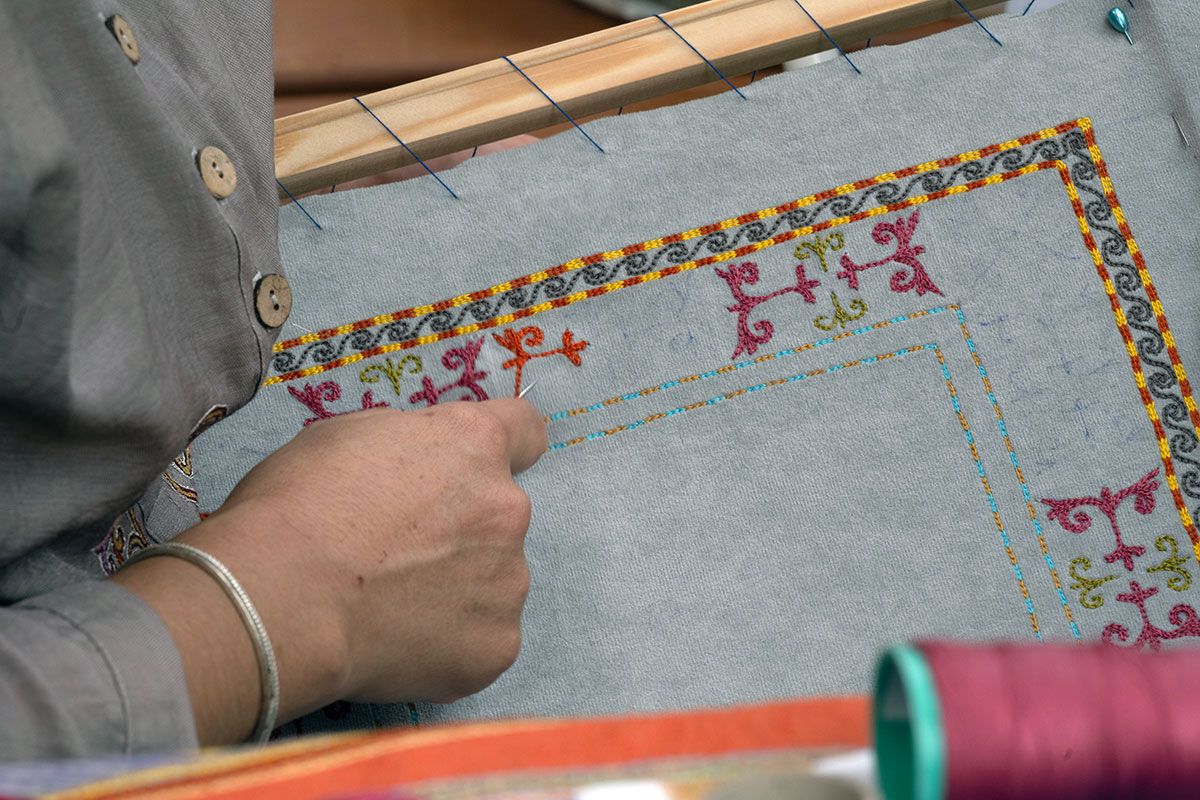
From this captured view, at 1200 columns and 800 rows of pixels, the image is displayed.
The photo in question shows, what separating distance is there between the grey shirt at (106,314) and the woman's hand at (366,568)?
40 millimetres

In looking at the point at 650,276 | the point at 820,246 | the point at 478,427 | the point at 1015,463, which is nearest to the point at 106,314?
the point at 478,427

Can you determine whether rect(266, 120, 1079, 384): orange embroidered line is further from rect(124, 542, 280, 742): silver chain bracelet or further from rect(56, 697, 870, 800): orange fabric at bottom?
rect(56, 697, 870, 800): orange fabric at bottom

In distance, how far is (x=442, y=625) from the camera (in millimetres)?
516

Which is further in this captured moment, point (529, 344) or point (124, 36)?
point (529, 344)

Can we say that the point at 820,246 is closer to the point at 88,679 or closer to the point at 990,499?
the point at 990,499

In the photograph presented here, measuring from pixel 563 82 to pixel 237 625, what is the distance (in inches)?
16.9

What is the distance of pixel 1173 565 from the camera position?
0.61 meters

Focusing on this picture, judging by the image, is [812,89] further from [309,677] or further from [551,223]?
[309,677]

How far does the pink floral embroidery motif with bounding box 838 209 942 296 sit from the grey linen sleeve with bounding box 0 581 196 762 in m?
0.48

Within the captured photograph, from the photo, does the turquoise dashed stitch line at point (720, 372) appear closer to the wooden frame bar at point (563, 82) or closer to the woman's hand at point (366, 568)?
the woman's hand at point (366, 568)

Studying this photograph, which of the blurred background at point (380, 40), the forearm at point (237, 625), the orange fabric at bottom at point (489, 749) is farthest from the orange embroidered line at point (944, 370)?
the blurred background at point (380, 40)

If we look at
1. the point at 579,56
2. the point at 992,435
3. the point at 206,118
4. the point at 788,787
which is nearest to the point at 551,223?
the point at 579,56

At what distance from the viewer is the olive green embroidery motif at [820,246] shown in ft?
2.10

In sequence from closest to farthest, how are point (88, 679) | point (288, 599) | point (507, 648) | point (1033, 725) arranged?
point (1033, 725) → point (88, 679) → point (288, 599) → point (507, 648)
